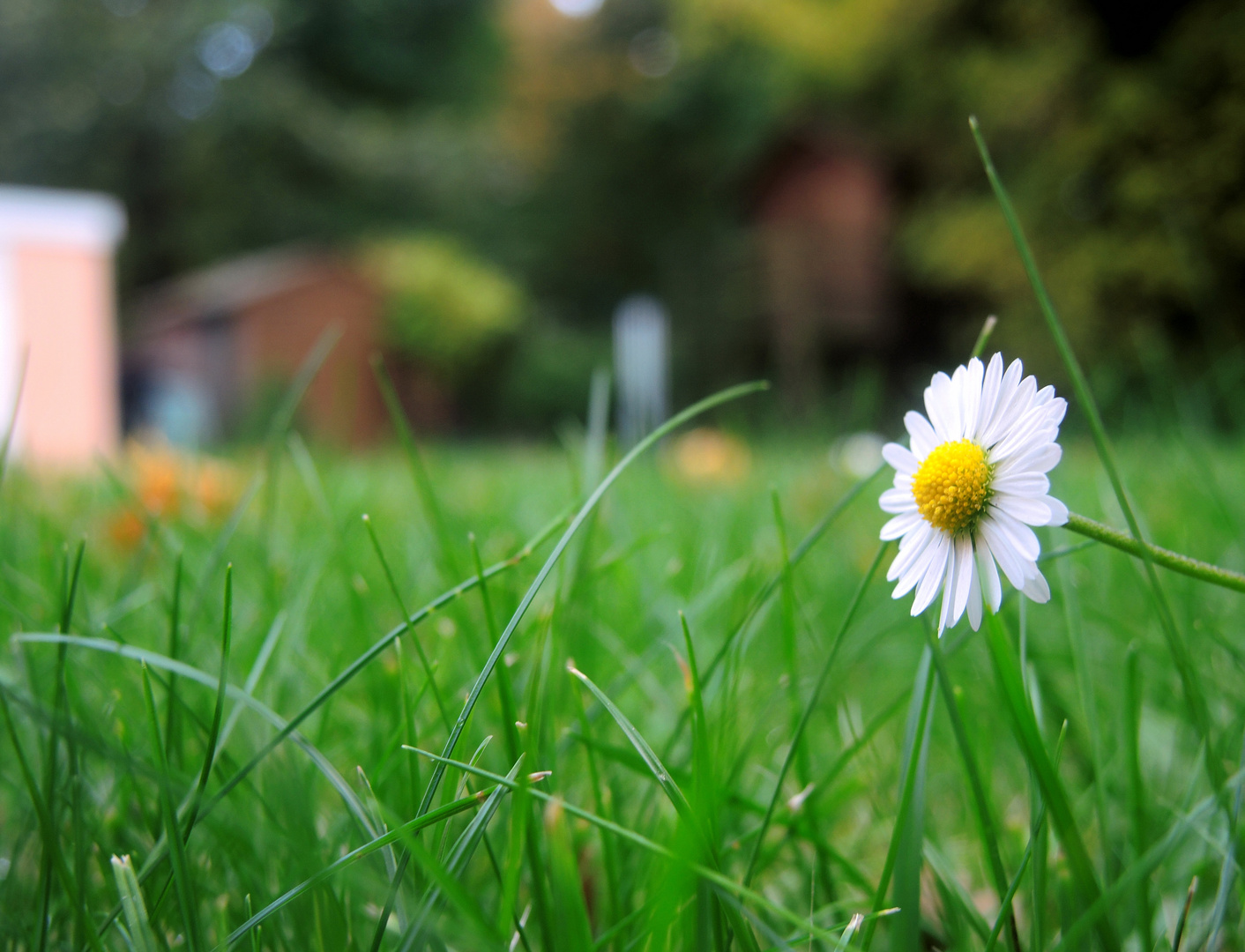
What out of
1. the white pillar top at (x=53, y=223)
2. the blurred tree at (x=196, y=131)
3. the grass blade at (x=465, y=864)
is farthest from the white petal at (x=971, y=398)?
the blurred tree at (x=196, y=131)

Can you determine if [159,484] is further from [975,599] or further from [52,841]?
[975,599]

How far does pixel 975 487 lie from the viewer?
0.25 metres

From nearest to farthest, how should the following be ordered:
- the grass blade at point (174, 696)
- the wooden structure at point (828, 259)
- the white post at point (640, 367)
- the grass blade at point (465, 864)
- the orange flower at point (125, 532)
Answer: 1. the grass blade at point (465, 864)
2. the grass blade at point (174, 696)
3. the orange flower at point (125, 532)
4. the white post at point (640, 367)
5. the wooden structure at point (828, 259)

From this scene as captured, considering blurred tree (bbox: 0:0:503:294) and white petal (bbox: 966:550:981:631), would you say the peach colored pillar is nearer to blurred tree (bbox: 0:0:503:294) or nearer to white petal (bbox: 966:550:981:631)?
white petal (bbox: 966:550:981:631)

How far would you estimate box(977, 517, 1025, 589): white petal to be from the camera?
228 millimetres

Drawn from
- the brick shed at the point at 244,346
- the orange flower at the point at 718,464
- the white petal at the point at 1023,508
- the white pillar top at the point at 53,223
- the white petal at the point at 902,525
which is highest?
the white pillar top at the point at 53,223

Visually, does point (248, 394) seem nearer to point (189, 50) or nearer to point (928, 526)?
point (189, 50)

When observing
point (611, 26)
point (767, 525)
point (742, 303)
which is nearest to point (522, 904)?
point (767, 525)

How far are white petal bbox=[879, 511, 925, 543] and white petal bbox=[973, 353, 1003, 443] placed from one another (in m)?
0.03

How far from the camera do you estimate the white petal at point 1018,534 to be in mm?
227

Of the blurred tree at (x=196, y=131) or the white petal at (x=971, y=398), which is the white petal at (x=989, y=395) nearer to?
the white petal at (x=971, y=398)

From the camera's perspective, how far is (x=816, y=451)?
1.58 m

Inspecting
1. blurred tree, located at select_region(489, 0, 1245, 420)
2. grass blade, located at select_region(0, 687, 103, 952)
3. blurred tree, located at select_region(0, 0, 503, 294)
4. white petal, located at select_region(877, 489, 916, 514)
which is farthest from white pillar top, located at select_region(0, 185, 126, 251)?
blurred tree, located at select_region(0, 0, 503, 294)

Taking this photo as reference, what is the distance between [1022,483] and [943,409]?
4 centimetres
